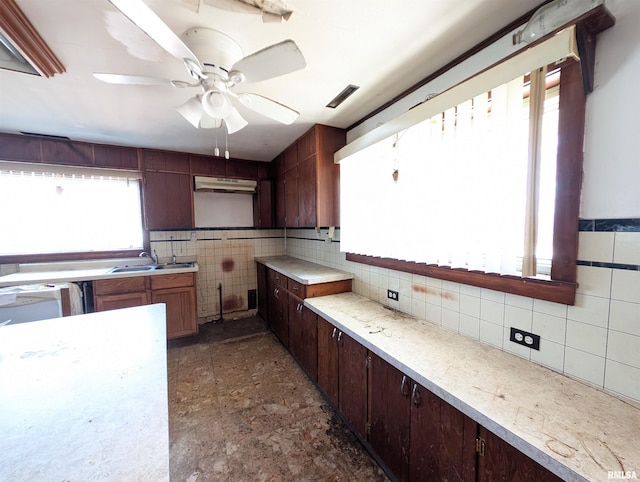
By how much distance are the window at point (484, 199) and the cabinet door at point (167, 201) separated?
2.65m

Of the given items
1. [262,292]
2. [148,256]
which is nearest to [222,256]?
[262,292]

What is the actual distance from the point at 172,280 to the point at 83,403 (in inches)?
94.7

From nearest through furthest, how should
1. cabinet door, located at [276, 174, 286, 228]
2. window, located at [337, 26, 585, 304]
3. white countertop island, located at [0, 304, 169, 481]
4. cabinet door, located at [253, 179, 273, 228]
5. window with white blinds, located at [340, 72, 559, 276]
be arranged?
white countertop island, located at [0, 304, 169, 481] → window, located at [337, 26, 585, 304] → window with white blinds, located at [340, 72, 559, 276] → cabinet door, located at [276, 174, 286, 228] → cabinet door, located at [253, 179, 273, 228]

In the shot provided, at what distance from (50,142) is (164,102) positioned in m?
1.92

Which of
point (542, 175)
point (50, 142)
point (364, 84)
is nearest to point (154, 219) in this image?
point (50, 142)

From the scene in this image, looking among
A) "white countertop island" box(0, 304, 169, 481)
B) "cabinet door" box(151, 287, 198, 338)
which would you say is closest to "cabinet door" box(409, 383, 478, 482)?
"white countertop island" box(0, 304, 169, 481)

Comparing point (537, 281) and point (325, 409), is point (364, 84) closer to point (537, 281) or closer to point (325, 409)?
point (537, 281)

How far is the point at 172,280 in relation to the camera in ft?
9.86

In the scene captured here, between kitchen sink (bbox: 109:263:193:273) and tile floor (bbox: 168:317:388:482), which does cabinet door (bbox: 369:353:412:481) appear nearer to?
tile floor (bbox: 168:317:388:482)

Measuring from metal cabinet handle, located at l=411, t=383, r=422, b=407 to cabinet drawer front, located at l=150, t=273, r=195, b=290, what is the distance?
287 cm

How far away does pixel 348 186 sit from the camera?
2.27 meters

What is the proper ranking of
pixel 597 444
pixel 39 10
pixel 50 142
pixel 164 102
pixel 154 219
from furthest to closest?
pixel 154 219 → pixel 50 142 → pixel 164 102 → pixel 39 10 → pixel 597 444

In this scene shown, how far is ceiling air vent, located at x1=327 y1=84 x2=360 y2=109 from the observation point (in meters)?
1.71

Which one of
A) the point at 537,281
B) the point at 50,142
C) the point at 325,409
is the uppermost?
the point at 50,142
